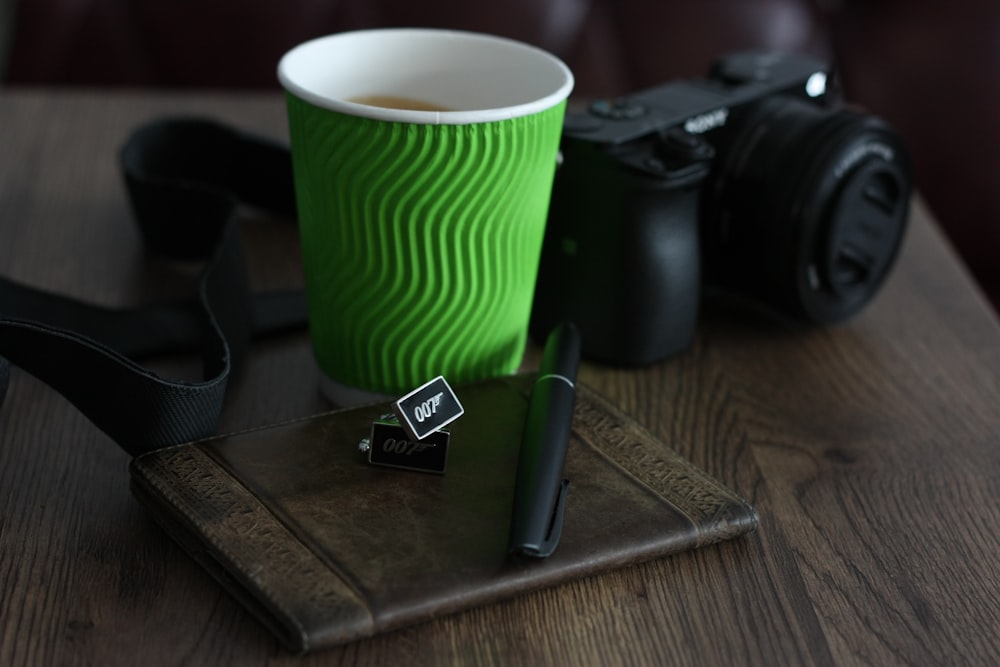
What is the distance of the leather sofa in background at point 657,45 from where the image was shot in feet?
3.51

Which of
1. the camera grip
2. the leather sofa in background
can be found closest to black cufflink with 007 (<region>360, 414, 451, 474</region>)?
the camera grip

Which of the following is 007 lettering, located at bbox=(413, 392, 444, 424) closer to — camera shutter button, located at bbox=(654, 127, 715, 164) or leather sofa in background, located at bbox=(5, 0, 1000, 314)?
camera shutter button, located at bbox=(654, 127, 715, 164)

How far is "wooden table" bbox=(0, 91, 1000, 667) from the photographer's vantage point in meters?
0.37

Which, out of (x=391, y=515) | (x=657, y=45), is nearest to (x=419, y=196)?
(x=391, y=515)

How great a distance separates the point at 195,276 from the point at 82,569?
0.82 feet

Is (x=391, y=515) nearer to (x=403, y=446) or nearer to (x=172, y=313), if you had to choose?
(x=403, y=446)

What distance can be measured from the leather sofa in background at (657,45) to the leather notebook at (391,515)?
2.32ft

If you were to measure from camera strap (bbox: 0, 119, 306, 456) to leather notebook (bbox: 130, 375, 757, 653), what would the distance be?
2 cm

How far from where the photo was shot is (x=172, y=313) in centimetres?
54

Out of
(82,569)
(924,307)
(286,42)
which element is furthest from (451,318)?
(286,42)

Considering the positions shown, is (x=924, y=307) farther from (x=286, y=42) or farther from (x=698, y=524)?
(x=286, y=42)

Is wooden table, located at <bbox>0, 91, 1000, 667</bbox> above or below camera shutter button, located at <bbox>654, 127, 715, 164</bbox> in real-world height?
below

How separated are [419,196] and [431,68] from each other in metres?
0.10

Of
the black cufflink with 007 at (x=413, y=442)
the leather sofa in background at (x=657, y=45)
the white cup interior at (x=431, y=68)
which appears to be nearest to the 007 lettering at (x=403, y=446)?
the black cufflink with 007 at (x=413, y=442)
